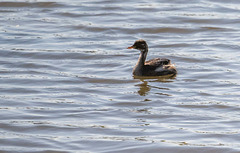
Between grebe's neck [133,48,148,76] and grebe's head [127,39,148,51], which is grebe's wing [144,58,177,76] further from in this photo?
grebe's head [127,39,148,51]

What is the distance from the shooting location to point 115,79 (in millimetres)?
12414

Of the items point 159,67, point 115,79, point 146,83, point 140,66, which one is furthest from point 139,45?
point 115,79

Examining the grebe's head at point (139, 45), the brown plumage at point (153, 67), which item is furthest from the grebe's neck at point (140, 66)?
the grebe's head at point (139, 45)

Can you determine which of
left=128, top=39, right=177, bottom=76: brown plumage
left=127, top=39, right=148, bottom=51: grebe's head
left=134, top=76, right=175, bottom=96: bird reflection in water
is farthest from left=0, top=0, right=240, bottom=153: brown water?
left=127, top=39, right=148, bottom=51: grebe's head

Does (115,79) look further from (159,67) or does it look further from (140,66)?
(159,67)

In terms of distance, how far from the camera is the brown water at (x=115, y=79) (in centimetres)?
868

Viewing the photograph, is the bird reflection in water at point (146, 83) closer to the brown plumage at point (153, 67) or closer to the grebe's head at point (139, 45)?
the brown plumage at point (153, 67)

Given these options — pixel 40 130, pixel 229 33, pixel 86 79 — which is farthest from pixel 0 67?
pixel 229 33

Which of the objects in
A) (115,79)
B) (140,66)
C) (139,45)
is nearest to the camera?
(115,79)

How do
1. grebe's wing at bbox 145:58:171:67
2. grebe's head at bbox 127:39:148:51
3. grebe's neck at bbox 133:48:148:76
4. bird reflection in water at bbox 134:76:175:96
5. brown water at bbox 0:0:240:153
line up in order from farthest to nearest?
grebe's head at bbox 127:39:148:51 → grebe's wing at bbox 145:58:171:67 → grebe's neck at bbox 133:48:148:76 → bird reflection in water at bbox 134:76:175:96 → brown water at bbox 0:0:240:153

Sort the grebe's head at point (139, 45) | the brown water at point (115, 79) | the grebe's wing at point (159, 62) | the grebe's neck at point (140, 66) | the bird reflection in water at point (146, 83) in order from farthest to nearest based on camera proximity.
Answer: the grebe's head at point (139, 45) < the grebe's wing at point (159, 62) < the grebe's neck at point (140, 66) < the bird reflection in water at point (146, 83) < the brown water at point (115, 79)

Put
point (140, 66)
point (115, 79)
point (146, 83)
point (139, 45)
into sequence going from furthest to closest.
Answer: point (139, 45) → point (140, 66) → point (146, 83) → point (115, 79)

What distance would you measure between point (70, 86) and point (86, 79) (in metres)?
0.67

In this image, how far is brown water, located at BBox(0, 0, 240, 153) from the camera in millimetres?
8680
